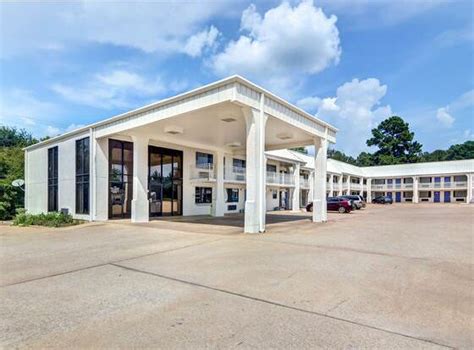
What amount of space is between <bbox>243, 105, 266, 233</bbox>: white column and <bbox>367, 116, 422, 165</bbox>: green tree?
231 feet

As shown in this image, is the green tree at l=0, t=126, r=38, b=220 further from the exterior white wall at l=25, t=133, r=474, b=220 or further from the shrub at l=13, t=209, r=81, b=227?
the shrub at l=13, t=209, r=81, b=227

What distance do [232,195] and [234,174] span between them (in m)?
2.53

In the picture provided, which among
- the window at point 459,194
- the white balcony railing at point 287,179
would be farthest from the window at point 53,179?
the window at point 459,194

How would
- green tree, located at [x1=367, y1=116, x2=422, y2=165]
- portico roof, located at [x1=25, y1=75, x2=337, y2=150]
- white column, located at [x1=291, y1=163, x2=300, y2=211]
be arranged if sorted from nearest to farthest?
1. portico roof, located at [x1=25, y1=75, x2=337, y2=150]
2. white column, located at [x1=291, y1=163, x2=300, y2=211]
3. green tree, located at [x1=367, y1=116, x2=422, y2=165]

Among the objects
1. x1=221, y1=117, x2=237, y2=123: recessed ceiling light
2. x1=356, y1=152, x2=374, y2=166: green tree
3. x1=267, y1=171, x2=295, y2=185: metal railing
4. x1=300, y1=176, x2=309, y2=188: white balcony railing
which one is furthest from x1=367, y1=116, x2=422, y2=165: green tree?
x1=221, y1=117, x2=237, y2=123: recessed ceiling light

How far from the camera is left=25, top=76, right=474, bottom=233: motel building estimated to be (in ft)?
41.5

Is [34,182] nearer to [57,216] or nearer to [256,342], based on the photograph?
[57,216]

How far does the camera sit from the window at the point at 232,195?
27.2 metres

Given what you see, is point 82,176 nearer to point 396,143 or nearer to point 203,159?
point 203,159

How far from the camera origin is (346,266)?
23.2ft

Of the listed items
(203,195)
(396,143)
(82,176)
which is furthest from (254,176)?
(396,143)

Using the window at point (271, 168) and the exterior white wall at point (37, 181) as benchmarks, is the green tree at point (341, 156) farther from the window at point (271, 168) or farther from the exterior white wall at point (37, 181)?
the exterior white wall at point (37, 181)

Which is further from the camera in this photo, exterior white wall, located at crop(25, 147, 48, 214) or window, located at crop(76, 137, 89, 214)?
exterior white wall, located at crop(25, 147, 48, 214)

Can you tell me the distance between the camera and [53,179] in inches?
862
